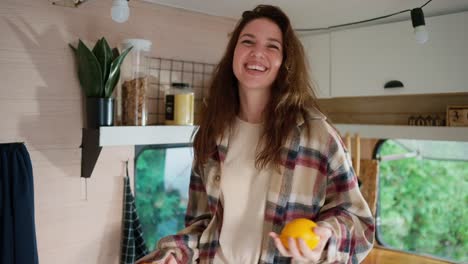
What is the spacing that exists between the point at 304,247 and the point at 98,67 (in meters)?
0.90

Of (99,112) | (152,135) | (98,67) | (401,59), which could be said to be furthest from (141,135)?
(401,59)

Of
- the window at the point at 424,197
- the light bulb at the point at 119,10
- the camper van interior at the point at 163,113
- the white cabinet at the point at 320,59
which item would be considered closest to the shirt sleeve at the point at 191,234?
the camper van interior at the point at 163,113

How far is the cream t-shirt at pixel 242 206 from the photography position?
3.22 feet

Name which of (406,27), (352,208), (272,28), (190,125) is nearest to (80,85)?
(190,125)

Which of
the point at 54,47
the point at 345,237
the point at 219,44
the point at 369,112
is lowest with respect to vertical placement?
the point at 345,237

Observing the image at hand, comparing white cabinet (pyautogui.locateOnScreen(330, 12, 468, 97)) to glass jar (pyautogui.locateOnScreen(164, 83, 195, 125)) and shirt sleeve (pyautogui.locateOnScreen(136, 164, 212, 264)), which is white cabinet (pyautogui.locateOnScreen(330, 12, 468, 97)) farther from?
shirt sleeve (pyautogui.locateOnScreen(136, 164, 212, 264))

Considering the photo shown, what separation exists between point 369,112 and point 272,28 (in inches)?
45.3

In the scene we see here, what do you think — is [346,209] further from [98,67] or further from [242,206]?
[98,67]

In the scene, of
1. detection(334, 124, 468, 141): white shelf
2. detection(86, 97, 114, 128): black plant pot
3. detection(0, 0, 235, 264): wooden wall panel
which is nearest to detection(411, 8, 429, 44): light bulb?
detection(334, 124, 468, 141): white shelf

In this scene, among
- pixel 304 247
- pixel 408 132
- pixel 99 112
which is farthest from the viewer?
pixel 408 132

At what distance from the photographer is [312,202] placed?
0.95 metres

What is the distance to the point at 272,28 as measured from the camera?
1026 millimetres

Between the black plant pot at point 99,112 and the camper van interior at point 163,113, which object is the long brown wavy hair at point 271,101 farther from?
the black plant pot at point 99,112

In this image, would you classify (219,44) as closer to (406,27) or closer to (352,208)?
(406,27)
